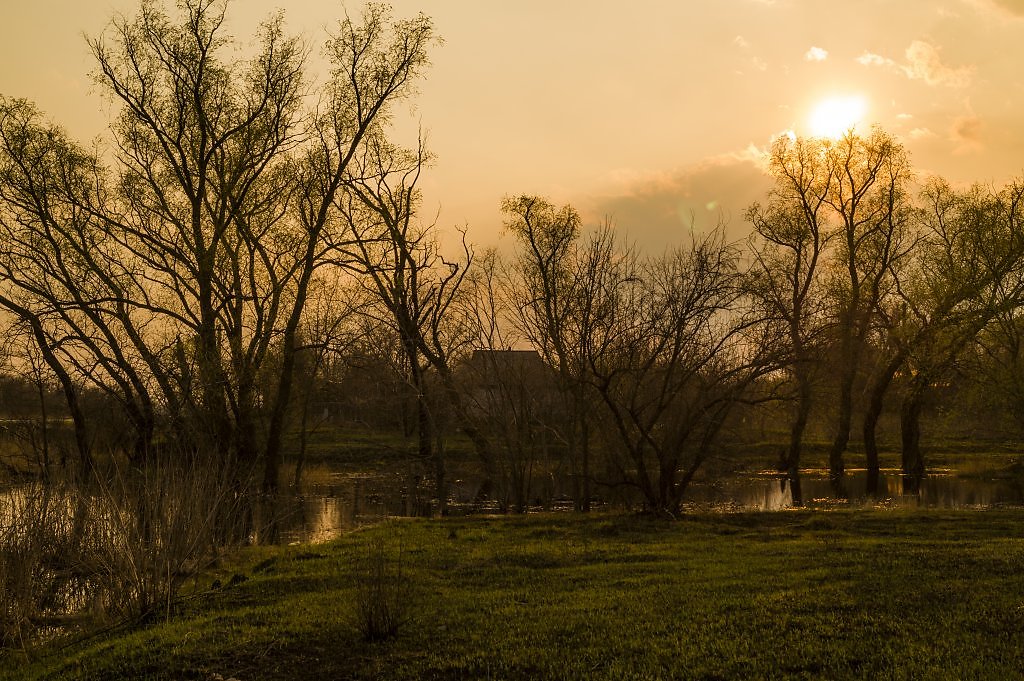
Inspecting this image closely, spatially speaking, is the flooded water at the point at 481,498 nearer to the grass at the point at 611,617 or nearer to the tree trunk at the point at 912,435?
the tree trunk at the point at 912,435

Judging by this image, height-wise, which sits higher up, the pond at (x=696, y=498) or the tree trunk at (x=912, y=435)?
the tree trunk at (x=912, y=435)

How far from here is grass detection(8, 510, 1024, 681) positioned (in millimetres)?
8102

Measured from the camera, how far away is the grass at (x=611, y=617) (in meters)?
8.10

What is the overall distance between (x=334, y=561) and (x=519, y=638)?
5.78 meters

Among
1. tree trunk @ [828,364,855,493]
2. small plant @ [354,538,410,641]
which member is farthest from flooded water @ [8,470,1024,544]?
small plant @ [354,538,410,641]

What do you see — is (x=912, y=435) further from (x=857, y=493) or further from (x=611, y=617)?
(x=611, y=617)

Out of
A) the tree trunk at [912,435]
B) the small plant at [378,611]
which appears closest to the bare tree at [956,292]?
the tree trunk at [912,435]

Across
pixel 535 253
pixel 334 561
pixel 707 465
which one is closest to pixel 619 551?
pixel 334 561

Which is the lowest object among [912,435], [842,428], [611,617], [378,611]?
[611,617]

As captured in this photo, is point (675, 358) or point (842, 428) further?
point (842, 428)

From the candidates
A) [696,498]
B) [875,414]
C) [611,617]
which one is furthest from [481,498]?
[611,617]

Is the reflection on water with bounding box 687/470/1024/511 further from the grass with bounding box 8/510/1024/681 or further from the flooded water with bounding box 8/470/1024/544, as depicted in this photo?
the grass with bounding box 8/510/1024/681

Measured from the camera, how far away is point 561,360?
810 inches

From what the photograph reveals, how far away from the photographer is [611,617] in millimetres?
9656
